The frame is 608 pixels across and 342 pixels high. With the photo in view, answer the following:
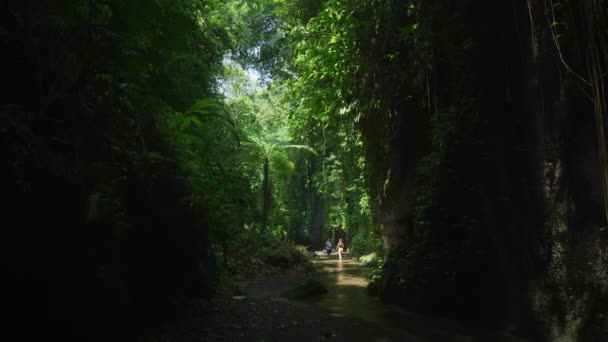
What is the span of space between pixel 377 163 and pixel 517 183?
4.52m

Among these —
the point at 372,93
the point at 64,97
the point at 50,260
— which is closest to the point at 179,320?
the point at 50,260

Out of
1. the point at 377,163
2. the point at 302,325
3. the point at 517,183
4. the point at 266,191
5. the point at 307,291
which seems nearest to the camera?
the point at 302,325

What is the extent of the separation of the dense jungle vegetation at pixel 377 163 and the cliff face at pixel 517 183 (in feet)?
0.08

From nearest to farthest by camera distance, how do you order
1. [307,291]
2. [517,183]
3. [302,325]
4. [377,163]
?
[302,325], [517,183], [307,291], [377,163]

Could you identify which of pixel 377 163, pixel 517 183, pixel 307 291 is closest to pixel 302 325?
pixel 517 183

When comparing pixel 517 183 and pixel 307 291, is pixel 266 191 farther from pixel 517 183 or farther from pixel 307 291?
pixel 517 183

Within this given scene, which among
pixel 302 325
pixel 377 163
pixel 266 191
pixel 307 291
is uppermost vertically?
pixel 266 191

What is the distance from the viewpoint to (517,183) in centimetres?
644

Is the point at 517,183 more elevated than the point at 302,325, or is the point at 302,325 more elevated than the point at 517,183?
the point at 517,183

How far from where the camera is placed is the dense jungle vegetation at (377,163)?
3432mm

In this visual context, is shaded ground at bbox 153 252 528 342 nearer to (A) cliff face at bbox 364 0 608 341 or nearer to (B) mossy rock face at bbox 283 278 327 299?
(A) cliff face at bbox 364 0 608 341

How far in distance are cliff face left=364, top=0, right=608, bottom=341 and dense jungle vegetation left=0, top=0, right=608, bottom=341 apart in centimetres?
3

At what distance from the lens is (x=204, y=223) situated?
7035mm

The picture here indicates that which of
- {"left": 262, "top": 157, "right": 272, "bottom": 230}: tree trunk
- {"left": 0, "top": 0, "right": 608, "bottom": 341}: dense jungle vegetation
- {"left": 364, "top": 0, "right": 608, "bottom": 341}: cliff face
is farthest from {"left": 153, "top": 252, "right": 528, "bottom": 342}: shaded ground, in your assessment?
{"left": 262, "top": 157, "right": 272, "bottom": 230}: tree trunk
